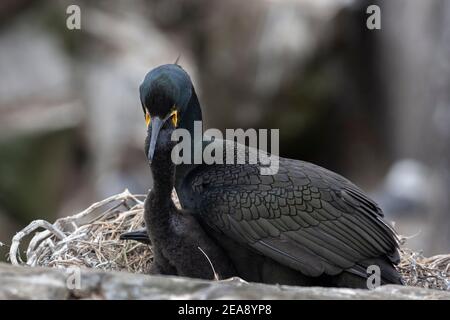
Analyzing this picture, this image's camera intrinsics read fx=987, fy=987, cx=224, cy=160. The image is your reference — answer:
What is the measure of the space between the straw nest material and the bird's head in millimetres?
1213

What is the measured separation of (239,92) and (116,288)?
1267 centimetres

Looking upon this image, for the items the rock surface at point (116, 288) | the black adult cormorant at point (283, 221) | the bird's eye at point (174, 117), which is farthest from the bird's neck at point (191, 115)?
the rock surface at point (116, 288)

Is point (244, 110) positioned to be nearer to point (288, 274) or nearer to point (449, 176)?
point (449, 176)

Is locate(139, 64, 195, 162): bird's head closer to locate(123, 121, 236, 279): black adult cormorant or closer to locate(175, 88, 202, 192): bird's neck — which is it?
locate(123, 121, 236, 279): black adult cormorant

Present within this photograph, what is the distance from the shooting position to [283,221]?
7.12m

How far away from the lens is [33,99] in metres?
19.5

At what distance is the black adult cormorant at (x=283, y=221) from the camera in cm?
700

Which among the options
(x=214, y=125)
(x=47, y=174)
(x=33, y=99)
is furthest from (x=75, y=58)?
(x=214, y=125)

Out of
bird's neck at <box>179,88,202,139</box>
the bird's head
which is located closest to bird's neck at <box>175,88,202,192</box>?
bird's neck at <box>179,88,202,139</box>

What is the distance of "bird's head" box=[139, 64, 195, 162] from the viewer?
6.93 metres

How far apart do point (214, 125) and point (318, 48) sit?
→ 2.38 metres

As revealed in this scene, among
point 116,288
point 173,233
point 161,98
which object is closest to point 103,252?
point 173,233

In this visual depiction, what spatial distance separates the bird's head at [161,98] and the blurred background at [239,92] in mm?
9966

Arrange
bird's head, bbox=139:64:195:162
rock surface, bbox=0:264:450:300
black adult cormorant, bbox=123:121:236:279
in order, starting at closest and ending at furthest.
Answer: rock surface, bbox=0:264:450:300, bird's head, bbox=139:64:195:162, black adult cormorant, bbox=123:121:236:279
